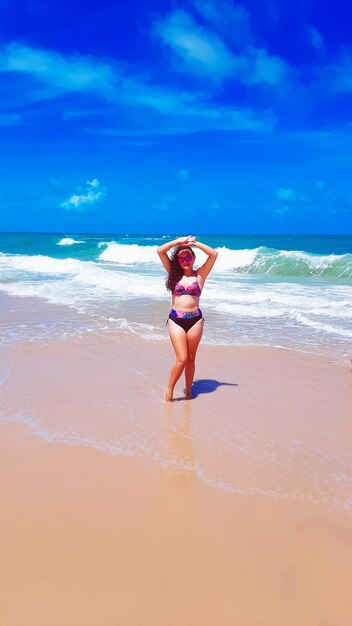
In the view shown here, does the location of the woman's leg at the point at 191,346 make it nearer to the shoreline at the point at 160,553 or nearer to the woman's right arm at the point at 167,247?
the woman's right arm at the point at 167,247

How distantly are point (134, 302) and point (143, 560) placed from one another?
1104cm

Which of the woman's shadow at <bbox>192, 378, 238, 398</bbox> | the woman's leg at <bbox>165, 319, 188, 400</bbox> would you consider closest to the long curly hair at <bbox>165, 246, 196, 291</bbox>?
the woman's leg at <bbox>165, 319, 188, 400</bbox>

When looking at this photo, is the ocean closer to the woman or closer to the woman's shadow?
the woman's shadow

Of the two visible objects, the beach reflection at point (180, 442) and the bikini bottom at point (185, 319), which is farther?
the bikini bottom at point (185, 319)

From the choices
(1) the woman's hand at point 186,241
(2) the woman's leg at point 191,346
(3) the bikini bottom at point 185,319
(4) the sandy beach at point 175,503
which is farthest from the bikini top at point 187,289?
(4) the sandy beach at point 175,503

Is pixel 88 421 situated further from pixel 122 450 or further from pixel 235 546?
pixel 235 546

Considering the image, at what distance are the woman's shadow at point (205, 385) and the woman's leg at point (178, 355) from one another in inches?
16.0

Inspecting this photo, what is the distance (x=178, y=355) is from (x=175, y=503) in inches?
94.4

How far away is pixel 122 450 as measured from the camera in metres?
4.54


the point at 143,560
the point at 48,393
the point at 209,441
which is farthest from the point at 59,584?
the point at 48,393

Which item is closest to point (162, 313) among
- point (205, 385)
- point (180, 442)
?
point (205, 385)

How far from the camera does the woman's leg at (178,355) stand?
5.86 meters

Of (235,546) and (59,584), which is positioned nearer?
(59,584)

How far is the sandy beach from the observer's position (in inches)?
106
